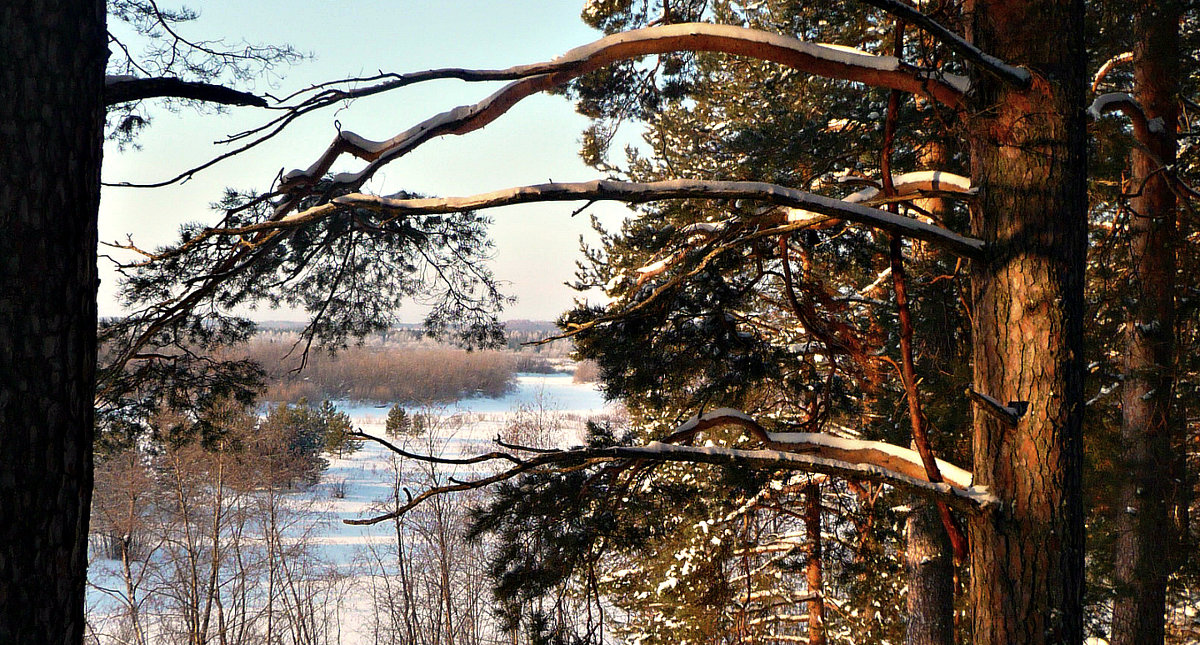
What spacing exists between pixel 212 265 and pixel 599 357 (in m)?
2.21

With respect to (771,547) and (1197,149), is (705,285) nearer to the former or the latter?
(1197,149)

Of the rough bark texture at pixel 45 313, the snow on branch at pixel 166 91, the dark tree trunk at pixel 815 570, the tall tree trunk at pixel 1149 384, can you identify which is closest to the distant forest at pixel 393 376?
the dark tree trunk at pixel 815 570

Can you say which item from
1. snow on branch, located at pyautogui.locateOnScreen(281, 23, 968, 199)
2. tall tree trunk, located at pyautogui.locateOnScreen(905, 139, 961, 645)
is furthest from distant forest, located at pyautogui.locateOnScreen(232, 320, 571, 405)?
snow on branch, located at pyautogui.locateOnScreen(281, 23, 968, 199)

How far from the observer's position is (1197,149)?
455 centimetres

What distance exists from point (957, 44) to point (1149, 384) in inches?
192

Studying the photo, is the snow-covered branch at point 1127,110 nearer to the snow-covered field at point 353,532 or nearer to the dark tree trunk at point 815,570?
the dark tree trunk at point 815,570

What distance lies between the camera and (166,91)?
1.88 m

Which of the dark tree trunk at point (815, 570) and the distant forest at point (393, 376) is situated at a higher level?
the distant forest at point (393, 376)

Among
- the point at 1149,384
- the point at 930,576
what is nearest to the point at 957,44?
the point at 1149,384

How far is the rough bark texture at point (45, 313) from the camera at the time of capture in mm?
1514

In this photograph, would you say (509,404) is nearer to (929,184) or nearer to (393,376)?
(393,376)

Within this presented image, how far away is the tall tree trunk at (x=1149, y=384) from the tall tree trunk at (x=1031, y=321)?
3045 millimetres

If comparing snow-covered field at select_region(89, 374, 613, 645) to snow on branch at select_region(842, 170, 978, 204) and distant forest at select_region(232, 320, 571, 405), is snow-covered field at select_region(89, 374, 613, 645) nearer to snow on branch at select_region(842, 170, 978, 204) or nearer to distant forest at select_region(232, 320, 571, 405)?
distant forest at select_region(232, 320, 571, 405)

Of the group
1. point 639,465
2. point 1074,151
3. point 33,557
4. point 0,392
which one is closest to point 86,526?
point 33,557
